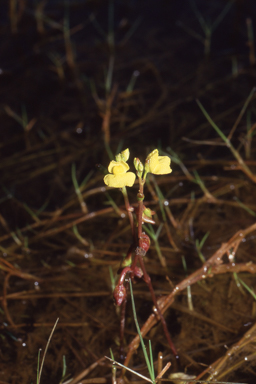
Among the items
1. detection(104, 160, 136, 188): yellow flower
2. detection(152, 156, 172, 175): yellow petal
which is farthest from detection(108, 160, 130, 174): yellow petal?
detection(152, 156, 172, 175): yellow petal

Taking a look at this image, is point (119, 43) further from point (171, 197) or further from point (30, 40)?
point (171, 197)

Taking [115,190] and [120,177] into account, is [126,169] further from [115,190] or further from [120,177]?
[115,190]

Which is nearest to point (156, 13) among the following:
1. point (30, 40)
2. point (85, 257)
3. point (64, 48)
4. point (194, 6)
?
point (194, 6)

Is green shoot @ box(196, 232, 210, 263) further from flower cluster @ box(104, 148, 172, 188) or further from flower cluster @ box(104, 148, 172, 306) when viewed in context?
flower cluster @ box(104, 148, 172, 188)

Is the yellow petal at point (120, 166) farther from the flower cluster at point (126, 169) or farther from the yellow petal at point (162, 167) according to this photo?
the yellow petal at point (162, 167)

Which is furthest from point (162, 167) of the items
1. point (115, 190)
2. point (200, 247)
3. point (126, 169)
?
point (115, 190)

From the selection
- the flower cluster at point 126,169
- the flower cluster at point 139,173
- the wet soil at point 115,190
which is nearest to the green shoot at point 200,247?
the wet soil at point 115,190
